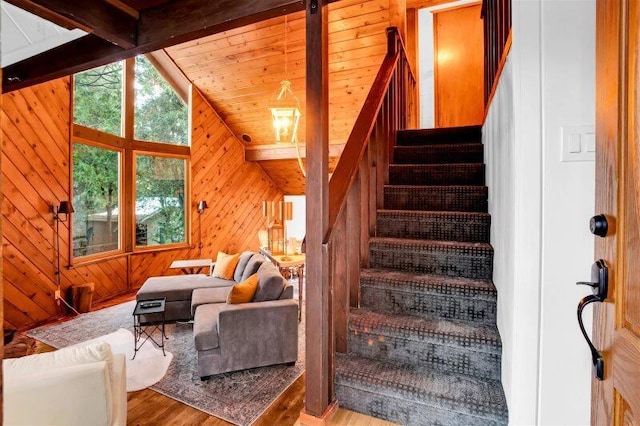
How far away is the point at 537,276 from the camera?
4.40ft

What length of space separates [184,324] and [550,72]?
165 inches

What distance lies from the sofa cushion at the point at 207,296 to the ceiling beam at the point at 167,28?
2.39 metres

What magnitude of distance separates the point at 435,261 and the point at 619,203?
1.63m

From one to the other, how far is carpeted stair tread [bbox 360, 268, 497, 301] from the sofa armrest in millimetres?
974

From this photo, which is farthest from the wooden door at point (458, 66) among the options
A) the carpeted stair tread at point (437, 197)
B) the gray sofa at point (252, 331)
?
the gray sofa at point (252, 331)

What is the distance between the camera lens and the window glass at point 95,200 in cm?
479

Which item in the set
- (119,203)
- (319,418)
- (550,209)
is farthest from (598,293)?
(119,203)

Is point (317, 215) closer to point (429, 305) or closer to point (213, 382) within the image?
point (429, 305)

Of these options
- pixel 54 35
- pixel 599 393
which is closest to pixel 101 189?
pixel 54 35

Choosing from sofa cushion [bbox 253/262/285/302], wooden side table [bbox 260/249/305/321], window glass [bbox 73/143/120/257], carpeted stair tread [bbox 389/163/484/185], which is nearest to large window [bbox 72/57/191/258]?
window glass [bbox 73/143/120/257]

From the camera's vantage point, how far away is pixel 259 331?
2939mm

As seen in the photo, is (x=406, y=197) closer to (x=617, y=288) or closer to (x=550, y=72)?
(x=550, y=72)

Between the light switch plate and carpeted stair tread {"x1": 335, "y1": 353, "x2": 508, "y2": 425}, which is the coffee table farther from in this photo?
the light switch plate

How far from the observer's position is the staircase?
1778 mm
